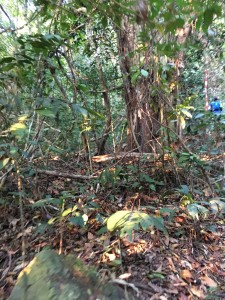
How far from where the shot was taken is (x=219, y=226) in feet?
9.52

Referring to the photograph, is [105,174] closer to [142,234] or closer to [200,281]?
[142,234]

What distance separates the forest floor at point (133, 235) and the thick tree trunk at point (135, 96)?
0.42 m

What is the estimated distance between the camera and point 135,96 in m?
3.64

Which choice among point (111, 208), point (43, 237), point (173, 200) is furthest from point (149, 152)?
point (43, 237)

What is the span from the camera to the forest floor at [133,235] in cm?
219

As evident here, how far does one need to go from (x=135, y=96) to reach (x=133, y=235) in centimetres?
175

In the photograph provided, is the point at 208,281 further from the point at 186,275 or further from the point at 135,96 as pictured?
the point at 135,96

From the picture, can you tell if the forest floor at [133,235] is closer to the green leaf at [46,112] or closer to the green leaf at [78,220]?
the green leaf at [78,220]

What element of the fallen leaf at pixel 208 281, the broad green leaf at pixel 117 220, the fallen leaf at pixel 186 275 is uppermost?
the broad green leaf at pixel 117 220

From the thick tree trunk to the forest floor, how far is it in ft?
1.37

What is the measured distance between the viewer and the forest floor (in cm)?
219

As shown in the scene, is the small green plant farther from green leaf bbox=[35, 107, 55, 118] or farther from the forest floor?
green leaf bbox=[35, 107, 55, 118]

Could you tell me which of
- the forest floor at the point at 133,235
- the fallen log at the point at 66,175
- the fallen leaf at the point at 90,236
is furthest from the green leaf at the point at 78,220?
the fallen log at the point at 66,175

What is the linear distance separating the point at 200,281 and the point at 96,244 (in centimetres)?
85
